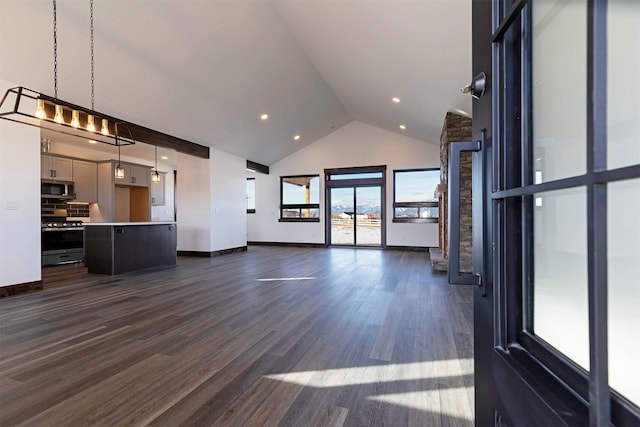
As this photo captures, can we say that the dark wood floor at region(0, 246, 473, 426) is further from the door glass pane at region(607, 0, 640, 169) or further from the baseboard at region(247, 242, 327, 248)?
the baseboard at region(247, 242, 327, 248)

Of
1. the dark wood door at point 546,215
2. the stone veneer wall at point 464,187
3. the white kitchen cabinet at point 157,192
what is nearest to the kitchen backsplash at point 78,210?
the white kitchen cabinet at point 157,192

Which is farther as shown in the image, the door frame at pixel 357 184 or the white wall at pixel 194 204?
the door frame at pixel 357 184

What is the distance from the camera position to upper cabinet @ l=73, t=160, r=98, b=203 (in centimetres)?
734

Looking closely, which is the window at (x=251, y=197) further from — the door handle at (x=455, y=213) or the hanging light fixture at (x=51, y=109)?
the door handle at (x=455, y=213)

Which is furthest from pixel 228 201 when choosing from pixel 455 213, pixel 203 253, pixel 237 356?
pixel 455 213

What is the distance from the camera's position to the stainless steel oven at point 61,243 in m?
5.95

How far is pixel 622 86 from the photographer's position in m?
0.37

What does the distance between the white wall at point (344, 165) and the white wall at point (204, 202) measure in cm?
215

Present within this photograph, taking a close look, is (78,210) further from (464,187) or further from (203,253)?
(464,187)

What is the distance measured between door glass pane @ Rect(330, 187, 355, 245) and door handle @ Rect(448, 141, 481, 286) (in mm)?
8546

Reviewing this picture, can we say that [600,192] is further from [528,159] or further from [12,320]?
[12,320]

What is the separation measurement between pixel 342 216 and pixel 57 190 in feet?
23.3

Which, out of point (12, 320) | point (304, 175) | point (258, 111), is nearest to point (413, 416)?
point (12, 320)

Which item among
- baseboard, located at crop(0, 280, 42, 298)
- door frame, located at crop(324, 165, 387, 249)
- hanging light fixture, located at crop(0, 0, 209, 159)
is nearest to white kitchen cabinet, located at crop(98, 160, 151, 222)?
hanging light fixture, located at crop(0, 0, 209, 159)
